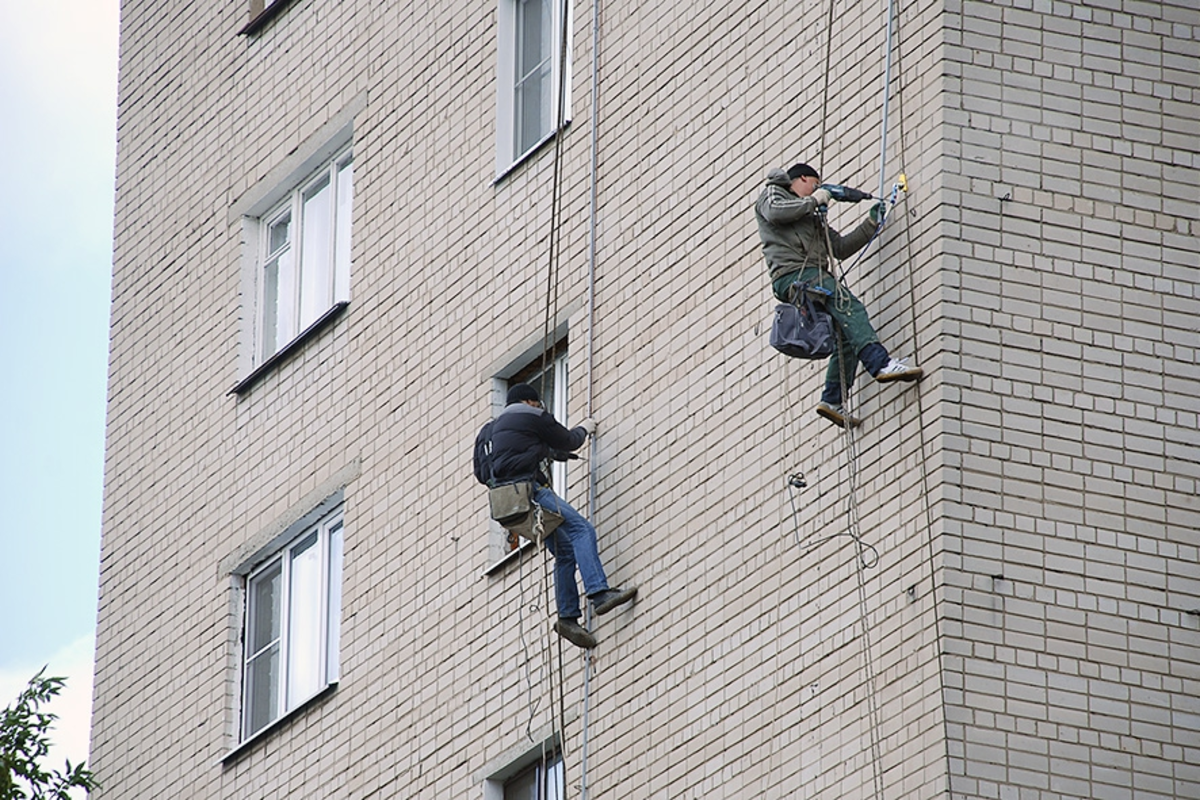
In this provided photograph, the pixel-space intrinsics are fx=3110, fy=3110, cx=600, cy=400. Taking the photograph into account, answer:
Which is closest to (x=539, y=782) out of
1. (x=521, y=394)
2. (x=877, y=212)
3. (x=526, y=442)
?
(x=526, y=442)

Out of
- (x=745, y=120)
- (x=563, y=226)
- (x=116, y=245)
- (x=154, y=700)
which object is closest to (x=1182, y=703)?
(x=745, y=120)

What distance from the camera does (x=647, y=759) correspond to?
18.4 m

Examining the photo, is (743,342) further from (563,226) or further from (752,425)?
(563,226)

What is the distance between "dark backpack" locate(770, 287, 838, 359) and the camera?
17234 millimetres

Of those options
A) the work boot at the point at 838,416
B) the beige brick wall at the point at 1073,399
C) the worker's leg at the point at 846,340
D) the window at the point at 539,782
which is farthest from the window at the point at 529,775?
the beige brick wall at the point at 1073,399

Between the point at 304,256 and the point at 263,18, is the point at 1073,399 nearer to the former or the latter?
the point at 304,256

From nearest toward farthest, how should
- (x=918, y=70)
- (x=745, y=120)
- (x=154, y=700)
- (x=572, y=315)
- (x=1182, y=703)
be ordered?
(x=1182, y=703) < (x=918, y=70) < (x=745, y=120) < (x=572, y=315) < (x=154, y=700)

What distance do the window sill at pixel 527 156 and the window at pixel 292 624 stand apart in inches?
114

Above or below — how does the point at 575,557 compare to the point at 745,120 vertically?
below

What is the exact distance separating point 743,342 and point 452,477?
341cm

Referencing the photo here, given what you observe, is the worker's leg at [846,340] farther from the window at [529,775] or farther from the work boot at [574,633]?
the window at [529,775]

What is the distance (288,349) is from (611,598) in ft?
18.0

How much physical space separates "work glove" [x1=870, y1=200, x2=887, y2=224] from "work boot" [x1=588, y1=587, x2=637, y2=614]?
2.91m

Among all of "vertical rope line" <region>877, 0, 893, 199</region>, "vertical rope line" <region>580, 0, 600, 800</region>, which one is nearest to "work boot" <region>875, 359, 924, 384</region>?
"vertical rope line" <region>877, 0, 893, 199</region>
